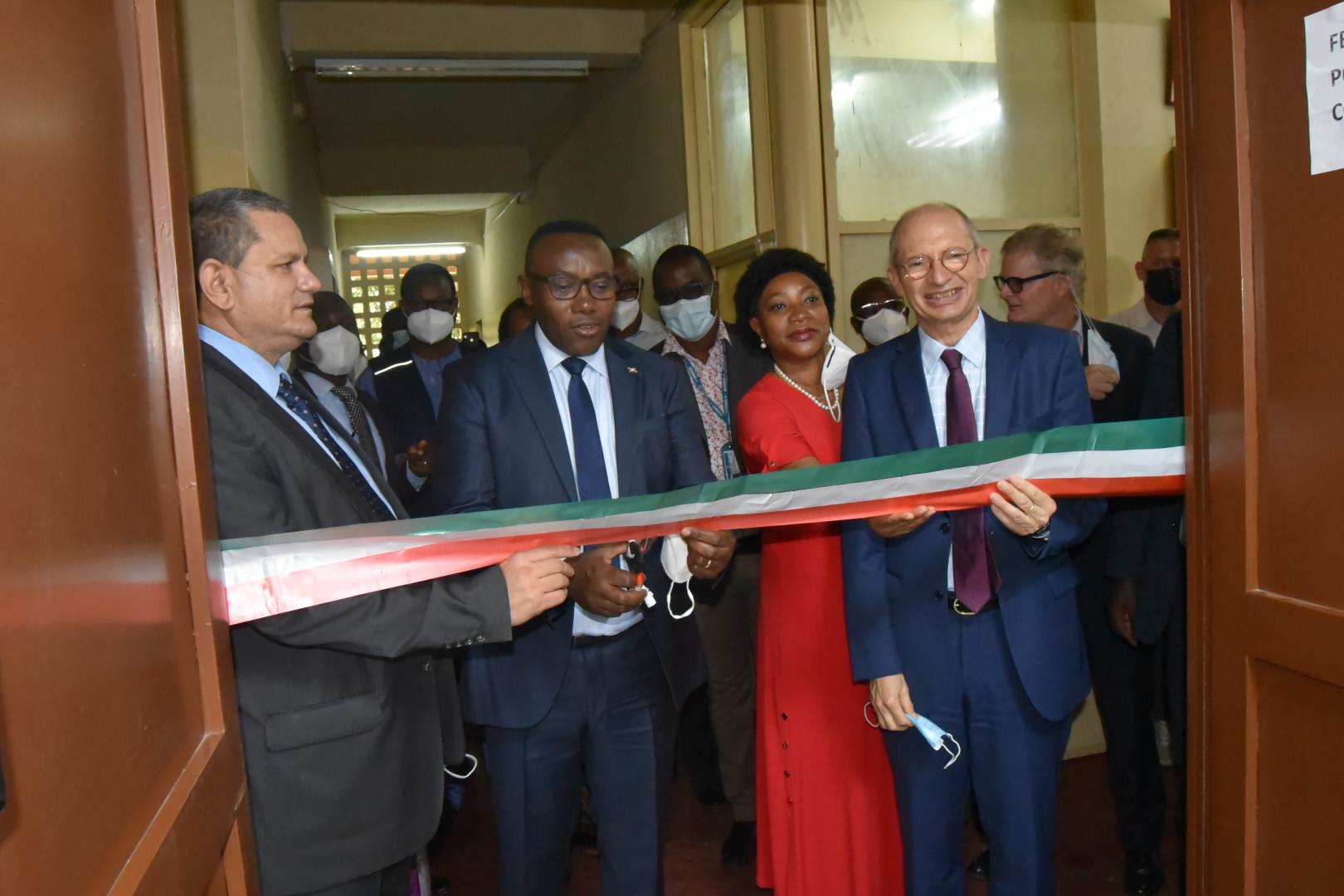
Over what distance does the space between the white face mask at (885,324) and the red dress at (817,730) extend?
5.81 feet

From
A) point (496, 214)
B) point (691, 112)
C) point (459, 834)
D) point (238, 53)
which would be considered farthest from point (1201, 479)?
point (496, 214)

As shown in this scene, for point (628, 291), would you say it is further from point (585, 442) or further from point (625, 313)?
point (585, 442)

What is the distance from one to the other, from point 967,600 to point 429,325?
3.23 m

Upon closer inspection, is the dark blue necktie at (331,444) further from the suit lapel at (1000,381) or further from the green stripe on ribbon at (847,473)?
the suit lapel at (1000,381)

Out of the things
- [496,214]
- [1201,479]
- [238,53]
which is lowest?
[1201,479]

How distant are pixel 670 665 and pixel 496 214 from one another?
13227mm

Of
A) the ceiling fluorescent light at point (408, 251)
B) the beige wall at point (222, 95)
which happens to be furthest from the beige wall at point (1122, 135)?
the ceiling fluorescent light at point (408, 251)

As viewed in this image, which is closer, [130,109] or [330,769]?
[130,109]

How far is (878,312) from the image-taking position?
4441mm

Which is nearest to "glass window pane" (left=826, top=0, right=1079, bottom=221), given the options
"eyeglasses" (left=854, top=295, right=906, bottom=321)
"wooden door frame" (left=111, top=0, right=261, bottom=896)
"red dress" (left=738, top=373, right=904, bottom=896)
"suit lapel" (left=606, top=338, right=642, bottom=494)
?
"eyeglasses" (left=854, top=295, right=906, bottom=321)

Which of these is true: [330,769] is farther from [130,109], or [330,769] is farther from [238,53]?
[238,53]

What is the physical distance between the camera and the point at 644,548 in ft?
7.37

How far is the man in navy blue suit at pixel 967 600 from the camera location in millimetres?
2160

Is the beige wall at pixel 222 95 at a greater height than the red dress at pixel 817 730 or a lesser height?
greater
